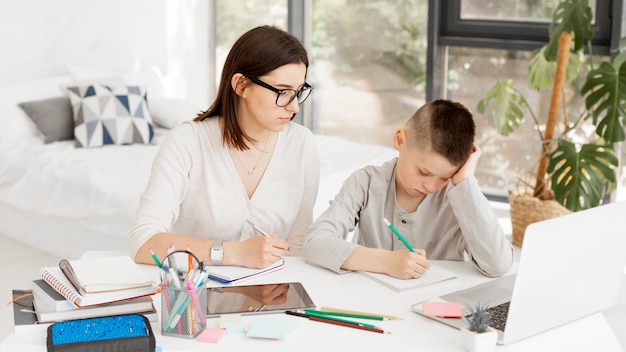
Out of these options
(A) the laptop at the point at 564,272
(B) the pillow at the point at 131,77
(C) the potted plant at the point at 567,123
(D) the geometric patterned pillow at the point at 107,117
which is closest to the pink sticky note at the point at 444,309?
(A) the laptop at the point at 564,272

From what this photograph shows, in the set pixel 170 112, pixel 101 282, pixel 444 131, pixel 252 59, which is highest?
pixel 252 59

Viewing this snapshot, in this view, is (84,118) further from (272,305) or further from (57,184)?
(272,305)

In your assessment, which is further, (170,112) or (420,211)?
(170,112)

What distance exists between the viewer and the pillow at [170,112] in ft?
14.6

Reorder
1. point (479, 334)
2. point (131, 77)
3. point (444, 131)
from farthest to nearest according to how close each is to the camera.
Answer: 1. point (131, 77)
2. point (444, 131)
3. point (479, 334)

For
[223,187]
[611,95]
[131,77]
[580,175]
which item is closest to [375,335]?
[223,187]

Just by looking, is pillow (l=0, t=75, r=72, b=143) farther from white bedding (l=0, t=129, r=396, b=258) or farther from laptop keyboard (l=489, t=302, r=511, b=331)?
laptop keyboard (l=489, t=302, r=511, b=331)

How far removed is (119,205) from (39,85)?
1.37m

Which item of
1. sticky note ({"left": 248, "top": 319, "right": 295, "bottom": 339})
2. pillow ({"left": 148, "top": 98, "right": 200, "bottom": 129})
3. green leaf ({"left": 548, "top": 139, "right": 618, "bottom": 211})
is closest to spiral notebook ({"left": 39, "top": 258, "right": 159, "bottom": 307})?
sticky note ({"left": 248, "top": 319, "right": 295, "bottom": 339})

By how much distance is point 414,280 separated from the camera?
1772 mm

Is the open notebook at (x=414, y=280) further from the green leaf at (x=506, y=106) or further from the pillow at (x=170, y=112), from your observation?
→ the pillow at (x=170, y=112)

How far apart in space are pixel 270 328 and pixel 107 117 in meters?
2.92

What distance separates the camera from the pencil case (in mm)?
1396

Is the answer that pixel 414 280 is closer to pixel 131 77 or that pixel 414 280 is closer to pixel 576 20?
pixel 576 20
